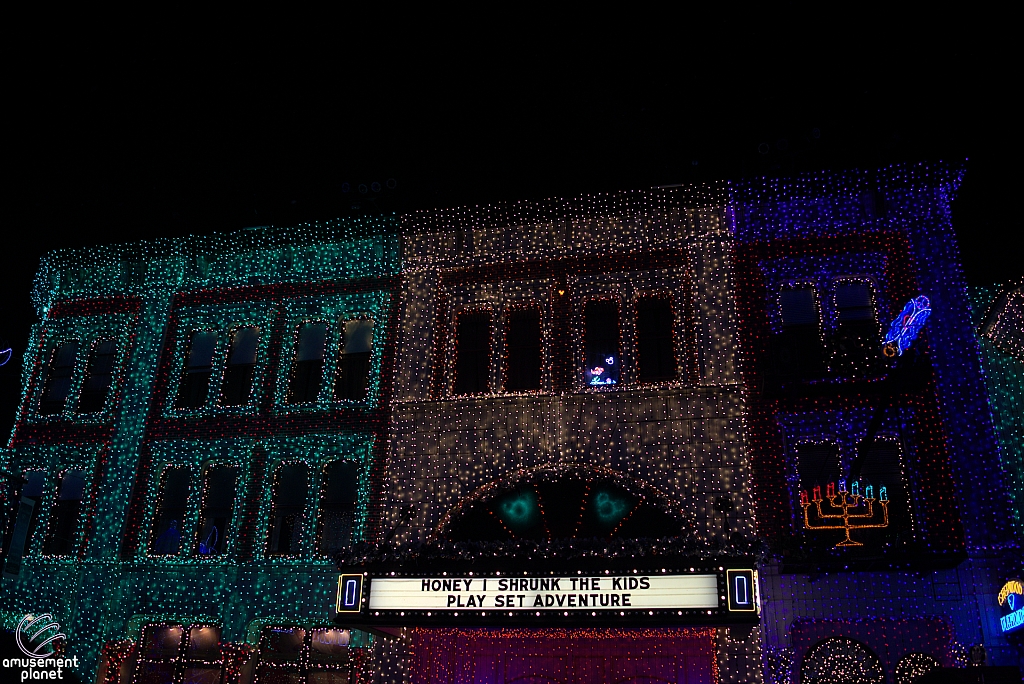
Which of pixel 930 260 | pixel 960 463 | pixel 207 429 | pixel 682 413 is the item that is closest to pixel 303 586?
pixel 207 429

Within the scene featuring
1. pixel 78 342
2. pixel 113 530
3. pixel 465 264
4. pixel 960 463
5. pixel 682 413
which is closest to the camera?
pixel 960 463

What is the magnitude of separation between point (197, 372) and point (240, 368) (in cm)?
114

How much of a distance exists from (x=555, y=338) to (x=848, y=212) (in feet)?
23.2

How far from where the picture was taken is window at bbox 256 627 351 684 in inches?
661

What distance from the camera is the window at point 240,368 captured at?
20016 mm

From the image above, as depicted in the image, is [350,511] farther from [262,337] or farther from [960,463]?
[960,463]

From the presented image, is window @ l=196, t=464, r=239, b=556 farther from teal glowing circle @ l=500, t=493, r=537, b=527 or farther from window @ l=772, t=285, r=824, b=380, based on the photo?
window @ l=772, t=285, r=824, b=380

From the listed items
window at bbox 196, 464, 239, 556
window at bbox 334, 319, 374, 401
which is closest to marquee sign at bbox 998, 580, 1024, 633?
window at bbox 334, 319, 374, 401

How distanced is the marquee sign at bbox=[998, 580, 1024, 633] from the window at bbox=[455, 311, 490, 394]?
422 inches

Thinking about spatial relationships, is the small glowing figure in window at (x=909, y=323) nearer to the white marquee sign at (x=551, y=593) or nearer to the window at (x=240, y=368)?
the white marquee sign at (x=551, y=593)

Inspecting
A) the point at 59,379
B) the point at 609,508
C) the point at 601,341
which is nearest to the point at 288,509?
the point at 609,508

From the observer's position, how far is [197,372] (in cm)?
2050

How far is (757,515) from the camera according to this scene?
52.2 feet

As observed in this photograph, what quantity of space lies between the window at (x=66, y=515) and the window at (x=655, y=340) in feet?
44.6
